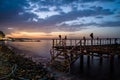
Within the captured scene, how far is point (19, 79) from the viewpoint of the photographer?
16422mm

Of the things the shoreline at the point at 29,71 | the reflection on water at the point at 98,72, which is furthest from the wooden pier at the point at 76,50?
the shoreline at the point at 29,71

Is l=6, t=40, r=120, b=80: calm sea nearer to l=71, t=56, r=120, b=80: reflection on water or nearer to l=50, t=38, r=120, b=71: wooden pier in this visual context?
l=71, t=56, r=120, b=80: reflection on water

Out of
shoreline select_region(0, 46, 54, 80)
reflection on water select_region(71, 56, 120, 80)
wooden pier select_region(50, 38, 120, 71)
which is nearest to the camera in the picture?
shoreline select_region(0, 46, 54, 80)

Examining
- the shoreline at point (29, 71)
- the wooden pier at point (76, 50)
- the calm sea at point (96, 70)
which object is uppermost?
the wooden pier at point (76, 50)

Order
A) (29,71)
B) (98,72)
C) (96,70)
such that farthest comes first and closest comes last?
(96,70) < (98,72) < (29,71)

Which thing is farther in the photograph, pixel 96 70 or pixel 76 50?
pixel 96 70

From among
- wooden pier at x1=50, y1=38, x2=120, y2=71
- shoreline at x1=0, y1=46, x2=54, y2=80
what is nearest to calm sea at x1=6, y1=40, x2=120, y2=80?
wooden pier at x1=50, y1=38, x2=120, y2=71

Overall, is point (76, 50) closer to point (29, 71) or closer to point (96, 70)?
point (96, 70)

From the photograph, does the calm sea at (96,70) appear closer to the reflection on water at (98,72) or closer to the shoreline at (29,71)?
the reflection on water at (98,72)

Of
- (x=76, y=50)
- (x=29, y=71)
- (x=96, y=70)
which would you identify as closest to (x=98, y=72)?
(x=96, y=70)

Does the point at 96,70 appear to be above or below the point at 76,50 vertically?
below

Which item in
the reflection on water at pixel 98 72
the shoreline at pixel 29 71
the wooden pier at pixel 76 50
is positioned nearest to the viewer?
the shoreline at pixel 29 71

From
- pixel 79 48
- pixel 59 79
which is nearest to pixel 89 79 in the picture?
pixel 59 79

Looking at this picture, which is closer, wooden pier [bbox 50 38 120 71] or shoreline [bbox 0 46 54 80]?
shoreline [bbox 0 46 54 80]
